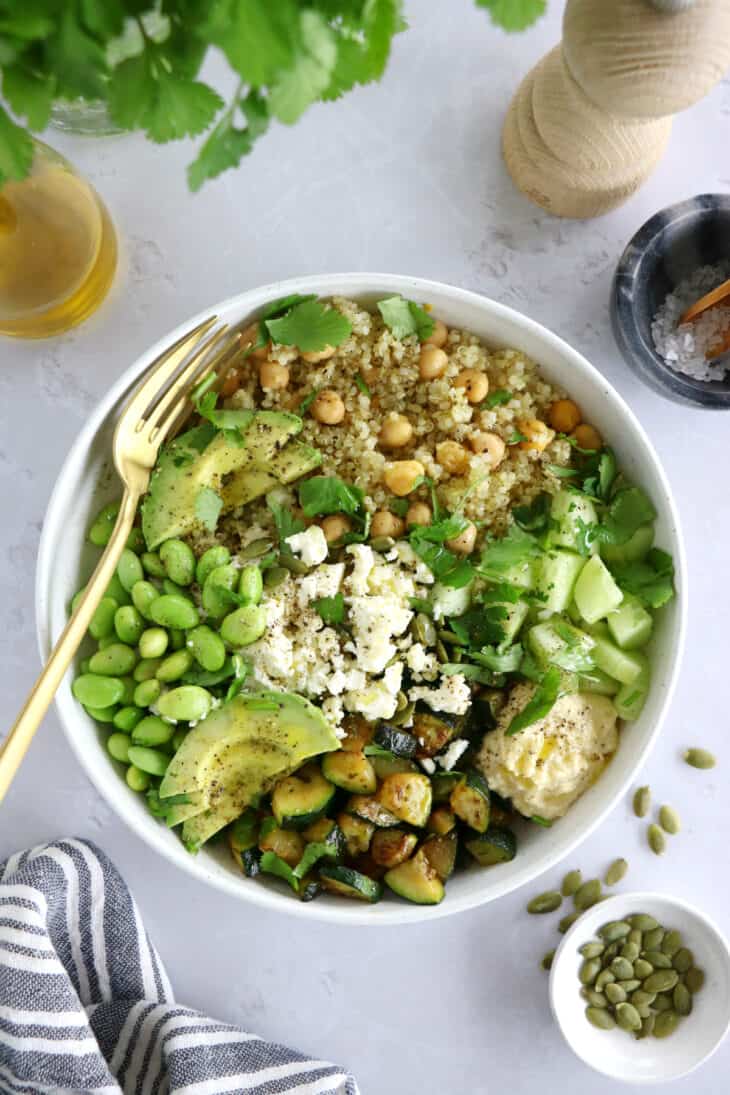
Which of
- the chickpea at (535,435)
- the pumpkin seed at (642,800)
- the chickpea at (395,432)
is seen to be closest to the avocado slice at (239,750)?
the chickpea at (395,432)

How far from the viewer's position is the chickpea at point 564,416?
5.97 feet

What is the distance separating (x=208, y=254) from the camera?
1988 millimetres

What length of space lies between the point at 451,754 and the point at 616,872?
49cm

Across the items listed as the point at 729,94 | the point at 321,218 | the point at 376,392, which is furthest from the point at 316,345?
→ the point at 729,94

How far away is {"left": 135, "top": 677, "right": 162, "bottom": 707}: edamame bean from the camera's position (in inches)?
67.0

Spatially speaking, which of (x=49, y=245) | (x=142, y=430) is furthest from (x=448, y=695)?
(x=49, y=245)

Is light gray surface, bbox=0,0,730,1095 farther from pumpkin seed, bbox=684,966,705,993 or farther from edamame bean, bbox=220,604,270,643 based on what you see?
edamame bean, bbox=220,604,270,643

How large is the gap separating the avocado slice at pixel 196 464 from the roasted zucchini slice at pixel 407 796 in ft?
1.76

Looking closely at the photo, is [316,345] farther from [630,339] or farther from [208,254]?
[630,339]

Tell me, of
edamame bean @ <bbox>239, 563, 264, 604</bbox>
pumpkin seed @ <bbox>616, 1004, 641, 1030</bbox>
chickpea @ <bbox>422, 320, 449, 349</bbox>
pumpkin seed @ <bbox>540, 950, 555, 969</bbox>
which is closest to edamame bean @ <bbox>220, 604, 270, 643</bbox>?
edamame bean @ <bbox>239, 563, 264, 604</bbox>

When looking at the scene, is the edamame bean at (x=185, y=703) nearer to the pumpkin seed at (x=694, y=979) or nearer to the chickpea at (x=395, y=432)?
the chickpea at (x=395, y=432)

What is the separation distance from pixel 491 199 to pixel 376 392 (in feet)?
1.54

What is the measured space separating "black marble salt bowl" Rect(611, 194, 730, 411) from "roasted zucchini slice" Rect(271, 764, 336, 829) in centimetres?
90

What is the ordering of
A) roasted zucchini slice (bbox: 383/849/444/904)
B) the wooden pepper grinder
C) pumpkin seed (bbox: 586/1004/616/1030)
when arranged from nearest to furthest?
the wooden pepper grinder < roasted zucchini slice (bbox: 383/849/444/904) < pumpkin seed (bbox: 586/1004/616/1030)
